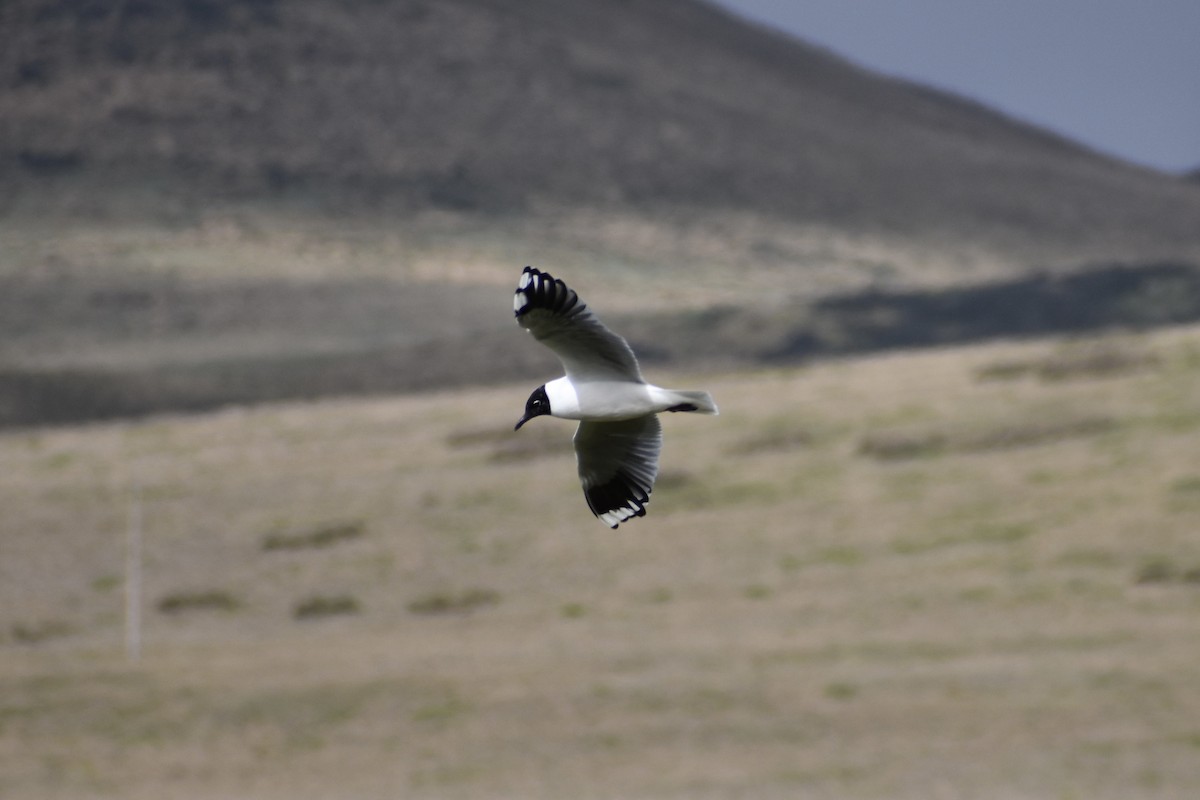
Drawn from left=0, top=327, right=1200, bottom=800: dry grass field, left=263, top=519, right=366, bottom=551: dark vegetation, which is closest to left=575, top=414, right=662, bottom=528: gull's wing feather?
left=0, top=327, right=1200, bottom=800: dry grass field

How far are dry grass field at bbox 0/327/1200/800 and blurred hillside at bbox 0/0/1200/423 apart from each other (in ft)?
94.5

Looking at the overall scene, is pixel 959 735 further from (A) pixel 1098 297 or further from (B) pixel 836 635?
(A) pixel 1098 297

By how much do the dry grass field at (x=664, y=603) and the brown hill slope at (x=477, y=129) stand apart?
84579 mm

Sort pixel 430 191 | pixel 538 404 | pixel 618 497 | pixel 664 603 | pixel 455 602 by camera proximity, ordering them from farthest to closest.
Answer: pixel 430 191 < pixel 455 602 < pixel 664 603 < pixel 618 497 < pixel 538 404

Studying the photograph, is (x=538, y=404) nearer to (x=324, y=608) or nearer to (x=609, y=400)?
(x=609, y=400)

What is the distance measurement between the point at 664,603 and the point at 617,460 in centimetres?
2524

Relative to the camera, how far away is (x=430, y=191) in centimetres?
13575

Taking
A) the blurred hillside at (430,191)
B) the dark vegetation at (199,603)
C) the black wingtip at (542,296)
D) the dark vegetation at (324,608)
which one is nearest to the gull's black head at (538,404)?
the black wingtip at (542,296)

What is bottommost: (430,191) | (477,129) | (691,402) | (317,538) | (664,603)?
(691,402)

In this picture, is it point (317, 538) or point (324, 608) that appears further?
point (317, 538)

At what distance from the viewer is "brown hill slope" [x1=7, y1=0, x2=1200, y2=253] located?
136 meters

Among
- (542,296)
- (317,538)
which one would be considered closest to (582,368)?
(542,296)

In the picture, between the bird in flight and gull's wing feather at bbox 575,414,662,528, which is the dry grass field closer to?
gull's wing feather at bbox 575,414,662,528

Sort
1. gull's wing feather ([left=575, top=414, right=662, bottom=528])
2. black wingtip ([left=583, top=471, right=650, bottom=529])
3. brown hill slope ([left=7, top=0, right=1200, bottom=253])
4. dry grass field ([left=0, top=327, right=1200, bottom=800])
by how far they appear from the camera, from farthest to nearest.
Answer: brown hill slope ([left=7, top=0, right=1200, bottom=253]) → dry grass field ([left=0, top=327, right=1200, bottom=800]) → gull's wing feather ([left=575, top=414, right=662, bottom=528]) → black wingtip ([left=583, top=471, right=650, bottom=529])
